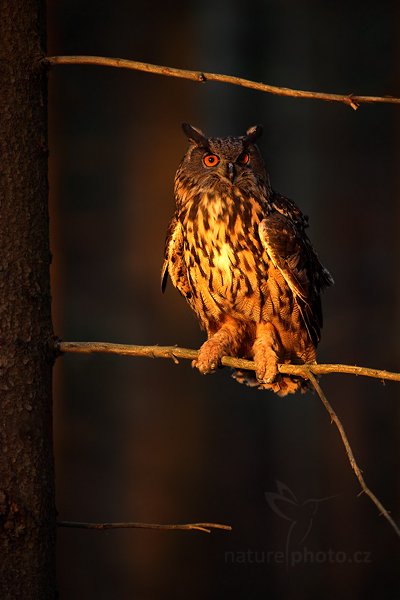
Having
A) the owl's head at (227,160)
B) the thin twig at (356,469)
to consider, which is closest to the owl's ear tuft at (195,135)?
the owl's head at (227,160)

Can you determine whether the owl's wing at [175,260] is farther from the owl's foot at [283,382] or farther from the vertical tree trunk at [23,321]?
the vertical tree trunk at [23,321]

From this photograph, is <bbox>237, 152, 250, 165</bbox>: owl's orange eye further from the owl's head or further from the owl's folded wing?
the owl's folded wing

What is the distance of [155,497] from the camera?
10.5ft

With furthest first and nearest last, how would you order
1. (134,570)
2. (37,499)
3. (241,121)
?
(134,570) < (241,121) < (37,499)

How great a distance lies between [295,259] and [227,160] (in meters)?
0.25

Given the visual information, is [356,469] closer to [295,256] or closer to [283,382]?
[295,256]

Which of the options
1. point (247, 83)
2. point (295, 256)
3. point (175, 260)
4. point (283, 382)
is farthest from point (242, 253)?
point (247, 83)

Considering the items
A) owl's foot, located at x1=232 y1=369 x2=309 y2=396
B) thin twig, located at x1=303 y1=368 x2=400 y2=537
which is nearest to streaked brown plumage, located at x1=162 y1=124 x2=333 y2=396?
owl's foot, located at x1=232 y1=369 x2=309 y2=396

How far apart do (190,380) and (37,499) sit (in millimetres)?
1841

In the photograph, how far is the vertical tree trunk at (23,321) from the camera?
54.0 inches

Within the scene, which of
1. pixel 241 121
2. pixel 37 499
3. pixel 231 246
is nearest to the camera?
pixel 37 499

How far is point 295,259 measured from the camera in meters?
1.88

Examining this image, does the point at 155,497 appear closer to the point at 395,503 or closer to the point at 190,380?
the point at 190,380

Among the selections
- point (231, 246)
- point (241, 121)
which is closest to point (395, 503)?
point (241, 121)
